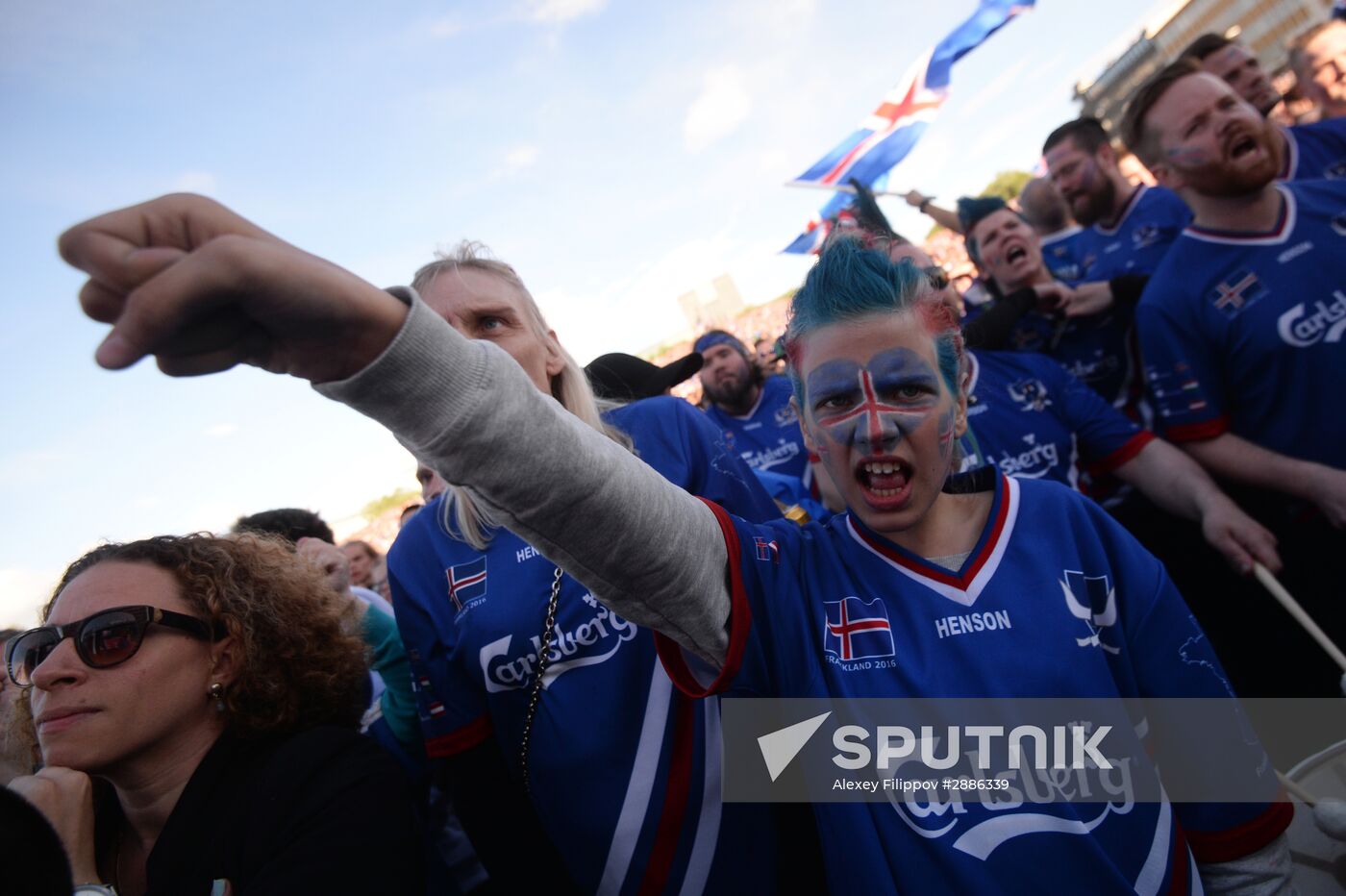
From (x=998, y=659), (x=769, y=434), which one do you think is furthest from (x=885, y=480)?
(x=769, y=434)

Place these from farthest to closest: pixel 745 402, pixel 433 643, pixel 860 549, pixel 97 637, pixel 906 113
Result: pixel 906 113 → pixel 745 402 → pixel 433 643 → pixel 97 637 → pixel 860 549

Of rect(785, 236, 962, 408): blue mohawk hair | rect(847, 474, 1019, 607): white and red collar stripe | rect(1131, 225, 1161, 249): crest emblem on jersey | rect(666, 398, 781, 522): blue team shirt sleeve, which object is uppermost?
rect(785, 236, 962, 408): blue mohawk hair

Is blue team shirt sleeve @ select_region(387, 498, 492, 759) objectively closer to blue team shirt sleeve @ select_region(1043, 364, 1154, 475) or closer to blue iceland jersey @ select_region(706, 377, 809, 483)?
blue team shirt sleeve @ select_region(1043, 364, 1154, 475)

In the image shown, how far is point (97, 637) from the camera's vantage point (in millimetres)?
1689

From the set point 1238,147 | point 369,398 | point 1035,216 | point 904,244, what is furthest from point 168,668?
point 1035,216

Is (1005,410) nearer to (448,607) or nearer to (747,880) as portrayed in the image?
(747,880)

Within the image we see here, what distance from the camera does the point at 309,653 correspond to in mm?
2023

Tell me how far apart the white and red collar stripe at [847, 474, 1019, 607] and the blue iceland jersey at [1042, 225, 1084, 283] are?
3810mm

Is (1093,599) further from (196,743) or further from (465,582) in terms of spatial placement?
(196,743)

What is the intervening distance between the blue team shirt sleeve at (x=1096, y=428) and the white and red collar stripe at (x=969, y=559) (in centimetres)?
153

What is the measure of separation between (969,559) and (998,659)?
0.19 m

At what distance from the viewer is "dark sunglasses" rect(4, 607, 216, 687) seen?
1673 mm

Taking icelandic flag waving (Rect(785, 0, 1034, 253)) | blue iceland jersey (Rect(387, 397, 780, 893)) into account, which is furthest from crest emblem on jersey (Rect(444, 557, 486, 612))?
icelandic flag waving (Rect(785, 0, 1034, 253))

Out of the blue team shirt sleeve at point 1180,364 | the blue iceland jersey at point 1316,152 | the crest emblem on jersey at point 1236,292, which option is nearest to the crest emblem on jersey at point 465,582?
the blue team shirt sleeve at point 1180,364
